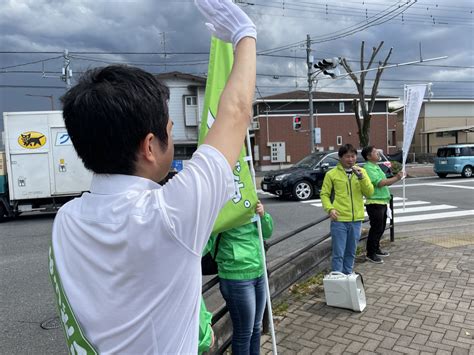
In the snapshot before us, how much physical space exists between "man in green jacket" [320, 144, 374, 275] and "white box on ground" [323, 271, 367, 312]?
542mm

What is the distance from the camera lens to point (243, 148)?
8.08 feet

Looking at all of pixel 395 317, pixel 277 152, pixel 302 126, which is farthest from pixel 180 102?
pixel 395 317

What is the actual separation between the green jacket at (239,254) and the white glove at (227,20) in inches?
62.9

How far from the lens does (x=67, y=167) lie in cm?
1187

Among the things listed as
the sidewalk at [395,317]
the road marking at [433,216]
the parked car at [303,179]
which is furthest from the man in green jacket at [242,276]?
the parked car at [303,179]

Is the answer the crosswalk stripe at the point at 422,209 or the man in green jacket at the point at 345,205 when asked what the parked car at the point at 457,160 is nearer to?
the crosswalk stripe at the point at 422,209

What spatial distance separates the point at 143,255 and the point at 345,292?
11.3 ft

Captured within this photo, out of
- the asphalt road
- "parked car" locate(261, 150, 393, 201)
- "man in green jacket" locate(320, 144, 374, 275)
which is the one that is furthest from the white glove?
"parked car" locate(261, 150, 393, 201)

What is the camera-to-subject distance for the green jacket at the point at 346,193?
4.64 metres

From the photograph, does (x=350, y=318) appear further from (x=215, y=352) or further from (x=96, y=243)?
(x=96, y=243)

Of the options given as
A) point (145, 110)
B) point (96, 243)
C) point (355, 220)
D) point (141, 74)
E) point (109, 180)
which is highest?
point (141, 74)

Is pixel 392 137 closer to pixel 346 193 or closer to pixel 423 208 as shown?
pixel 423 208

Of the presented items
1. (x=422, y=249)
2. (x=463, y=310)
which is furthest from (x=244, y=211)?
(x=422, y=249)

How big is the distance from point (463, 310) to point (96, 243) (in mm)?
4100
